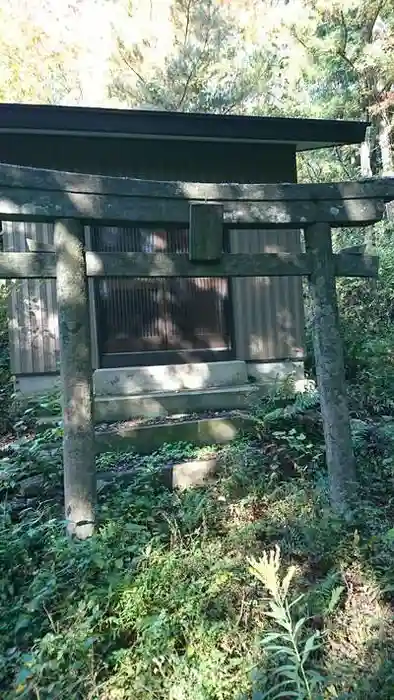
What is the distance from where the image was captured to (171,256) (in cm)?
397

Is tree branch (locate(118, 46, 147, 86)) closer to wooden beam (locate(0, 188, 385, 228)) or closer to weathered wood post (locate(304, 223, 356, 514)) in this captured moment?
wooden beam (locate(0, 188, 385, 228))

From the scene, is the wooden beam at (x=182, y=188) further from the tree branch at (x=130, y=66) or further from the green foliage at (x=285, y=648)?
the tree branch at (x=130, y=66)

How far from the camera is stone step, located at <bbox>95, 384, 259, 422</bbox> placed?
6270 mm

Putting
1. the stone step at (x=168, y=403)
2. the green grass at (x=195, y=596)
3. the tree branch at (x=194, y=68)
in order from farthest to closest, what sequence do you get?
the tree branch at (x=194, y=68) → the stone step at (x=168, y=403) → the green grass at (x=195, y=596)

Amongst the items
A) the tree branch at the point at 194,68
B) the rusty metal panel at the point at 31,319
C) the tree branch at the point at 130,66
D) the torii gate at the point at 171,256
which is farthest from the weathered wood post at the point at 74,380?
the tree branch at the point at 194,68

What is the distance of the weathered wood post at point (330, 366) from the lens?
4.10 meters

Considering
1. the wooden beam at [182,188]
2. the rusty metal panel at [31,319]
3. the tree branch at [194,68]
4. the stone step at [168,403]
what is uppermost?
the tree branch at [194,68]

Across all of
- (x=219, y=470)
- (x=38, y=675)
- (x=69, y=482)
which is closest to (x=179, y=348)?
(x=219, y=470)

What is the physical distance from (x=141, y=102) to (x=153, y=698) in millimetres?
19405

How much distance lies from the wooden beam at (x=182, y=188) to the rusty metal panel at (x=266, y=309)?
3.38 metres

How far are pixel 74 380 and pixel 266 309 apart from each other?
14.6 ft

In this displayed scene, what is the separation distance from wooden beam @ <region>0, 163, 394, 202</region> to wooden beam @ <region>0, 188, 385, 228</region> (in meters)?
0.04

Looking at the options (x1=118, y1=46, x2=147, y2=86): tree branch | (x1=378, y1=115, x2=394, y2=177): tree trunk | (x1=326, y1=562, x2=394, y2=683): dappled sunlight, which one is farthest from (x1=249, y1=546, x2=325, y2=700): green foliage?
(x1=118, y1=46, x2=147, y2=86): tree branch

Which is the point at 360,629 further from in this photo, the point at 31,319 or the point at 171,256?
the point at 31,319
